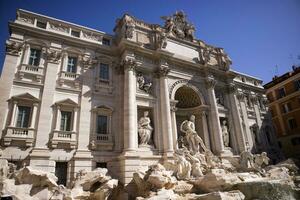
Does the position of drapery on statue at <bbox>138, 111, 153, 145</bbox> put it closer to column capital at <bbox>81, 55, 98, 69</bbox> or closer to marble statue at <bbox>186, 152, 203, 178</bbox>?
marble statue at <bbox>186, 152, 203, 178</bbox>

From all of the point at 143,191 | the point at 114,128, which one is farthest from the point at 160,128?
the point at 143,191

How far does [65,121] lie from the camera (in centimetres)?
1325

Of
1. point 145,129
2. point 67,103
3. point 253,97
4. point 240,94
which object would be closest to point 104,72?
point 67,103

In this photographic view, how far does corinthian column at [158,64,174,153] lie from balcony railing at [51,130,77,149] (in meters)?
6.13

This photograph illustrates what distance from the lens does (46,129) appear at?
1222 cm

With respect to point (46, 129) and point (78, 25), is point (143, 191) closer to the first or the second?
point (46, 129)

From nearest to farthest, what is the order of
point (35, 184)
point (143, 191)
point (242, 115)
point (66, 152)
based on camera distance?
point (35, 184), point (143, 191), point (66, 152), point (242, 115)

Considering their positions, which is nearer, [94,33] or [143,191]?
[143,191]

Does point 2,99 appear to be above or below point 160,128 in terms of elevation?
above

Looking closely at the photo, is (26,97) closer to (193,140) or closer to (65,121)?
(65,121)

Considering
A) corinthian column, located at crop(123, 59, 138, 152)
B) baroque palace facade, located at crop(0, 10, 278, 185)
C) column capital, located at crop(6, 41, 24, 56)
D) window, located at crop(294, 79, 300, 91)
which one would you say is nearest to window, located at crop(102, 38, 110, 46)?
baroque palace facade, located at crop(0, 10, 278, 185)

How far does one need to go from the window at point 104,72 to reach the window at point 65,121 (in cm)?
369

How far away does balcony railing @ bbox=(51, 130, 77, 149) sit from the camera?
12136mm

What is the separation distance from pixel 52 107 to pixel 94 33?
6719 millimetres
